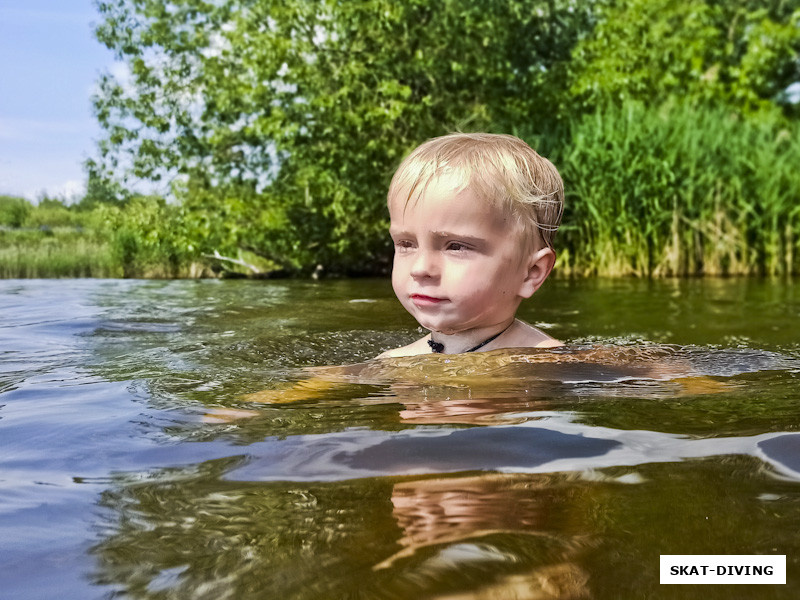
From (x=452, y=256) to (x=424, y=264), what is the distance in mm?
94

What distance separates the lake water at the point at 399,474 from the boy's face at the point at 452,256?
0.61 feet

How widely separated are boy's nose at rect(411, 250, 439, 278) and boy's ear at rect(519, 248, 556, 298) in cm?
35

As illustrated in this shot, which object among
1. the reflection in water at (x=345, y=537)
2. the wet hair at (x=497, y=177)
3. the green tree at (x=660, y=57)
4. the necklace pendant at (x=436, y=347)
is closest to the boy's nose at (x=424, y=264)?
the wet hair at (x=497, y=177)

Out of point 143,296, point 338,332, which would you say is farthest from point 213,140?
point 338,332

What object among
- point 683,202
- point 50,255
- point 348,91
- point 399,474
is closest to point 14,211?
point 50,255

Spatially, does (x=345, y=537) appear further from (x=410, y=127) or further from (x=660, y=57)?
(x=660, y=57)

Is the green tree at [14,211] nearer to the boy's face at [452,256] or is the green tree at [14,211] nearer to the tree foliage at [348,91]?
the tree foliage at [348,91]

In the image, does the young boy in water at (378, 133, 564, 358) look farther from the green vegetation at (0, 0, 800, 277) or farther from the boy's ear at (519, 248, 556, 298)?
the green vegetation at (0, 0, 800, 277)

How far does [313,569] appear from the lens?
1.15 m

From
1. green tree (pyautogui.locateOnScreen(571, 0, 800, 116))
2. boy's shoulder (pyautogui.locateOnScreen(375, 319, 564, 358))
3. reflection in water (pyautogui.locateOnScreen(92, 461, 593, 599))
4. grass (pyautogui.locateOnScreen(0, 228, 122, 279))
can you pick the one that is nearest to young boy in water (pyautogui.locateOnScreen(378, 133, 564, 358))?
boy's shoulder (pyautogui.locateOnScreen(375, 319, 564, 358))

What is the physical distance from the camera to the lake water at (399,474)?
1144mm

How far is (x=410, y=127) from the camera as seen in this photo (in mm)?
16234

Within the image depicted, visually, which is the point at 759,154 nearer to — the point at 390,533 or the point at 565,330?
the point at 565,330

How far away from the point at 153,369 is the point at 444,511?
212 cm
